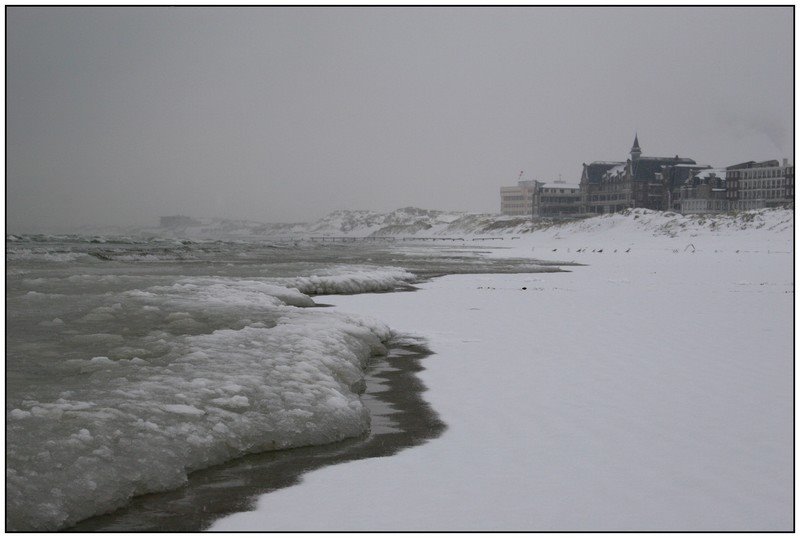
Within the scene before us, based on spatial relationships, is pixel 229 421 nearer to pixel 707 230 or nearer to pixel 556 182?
pixel 707 230

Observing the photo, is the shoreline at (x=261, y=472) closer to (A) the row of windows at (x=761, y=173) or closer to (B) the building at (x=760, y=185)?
(B) the building at (x=760, y=185)

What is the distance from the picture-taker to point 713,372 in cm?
1251

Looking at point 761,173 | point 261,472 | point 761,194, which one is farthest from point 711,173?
point 261,472

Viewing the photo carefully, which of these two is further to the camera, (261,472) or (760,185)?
(760,185)

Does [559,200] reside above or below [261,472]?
above

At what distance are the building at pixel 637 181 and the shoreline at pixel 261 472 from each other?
160 metres

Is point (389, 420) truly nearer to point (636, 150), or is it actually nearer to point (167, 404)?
point (167, 404)

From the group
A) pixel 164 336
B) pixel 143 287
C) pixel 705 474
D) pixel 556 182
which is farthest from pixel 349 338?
pixel 556 182

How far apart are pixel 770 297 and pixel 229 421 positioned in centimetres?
2087

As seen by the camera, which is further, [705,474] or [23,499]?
[705,474]

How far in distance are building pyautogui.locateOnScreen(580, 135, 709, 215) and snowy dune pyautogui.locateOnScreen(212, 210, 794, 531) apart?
150286mm

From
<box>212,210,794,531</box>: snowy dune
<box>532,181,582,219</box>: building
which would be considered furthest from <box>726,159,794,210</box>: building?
<box>212,210,794,531</box>: snowy dune

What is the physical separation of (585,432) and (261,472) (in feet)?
12.5

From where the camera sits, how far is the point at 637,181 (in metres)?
166
